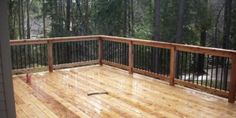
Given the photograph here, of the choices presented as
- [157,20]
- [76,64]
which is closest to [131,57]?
[76,64]

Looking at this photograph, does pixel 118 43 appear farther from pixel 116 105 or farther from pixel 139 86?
pixel 116 105

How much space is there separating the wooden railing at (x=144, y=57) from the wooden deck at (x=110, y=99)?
27 cm

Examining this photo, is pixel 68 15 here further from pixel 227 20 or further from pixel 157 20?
pixel 227 20

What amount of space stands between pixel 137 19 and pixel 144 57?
341 inches

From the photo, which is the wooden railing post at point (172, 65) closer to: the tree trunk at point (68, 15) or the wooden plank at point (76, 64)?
the wooden plank at point (76, 64)

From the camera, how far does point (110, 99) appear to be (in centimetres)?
489

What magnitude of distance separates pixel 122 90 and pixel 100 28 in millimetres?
8297

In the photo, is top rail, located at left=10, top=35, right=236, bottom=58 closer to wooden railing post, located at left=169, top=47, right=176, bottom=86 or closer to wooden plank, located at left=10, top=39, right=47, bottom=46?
wooden plank, located at left=10, top=39, right=47, bottom=46

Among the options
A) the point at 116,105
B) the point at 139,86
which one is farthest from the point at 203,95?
the point at 116,105

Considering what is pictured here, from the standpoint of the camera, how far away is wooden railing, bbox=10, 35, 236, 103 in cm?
528

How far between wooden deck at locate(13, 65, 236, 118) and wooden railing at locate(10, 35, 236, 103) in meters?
0.27

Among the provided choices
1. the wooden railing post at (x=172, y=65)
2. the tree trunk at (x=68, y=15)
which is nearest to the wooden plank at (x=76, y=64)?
the wooden railing post at (x=172, y=65)

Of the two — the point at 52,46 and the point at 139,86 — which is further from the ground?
the point at 52,46

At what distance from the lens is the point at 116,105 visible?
15.0 feet
